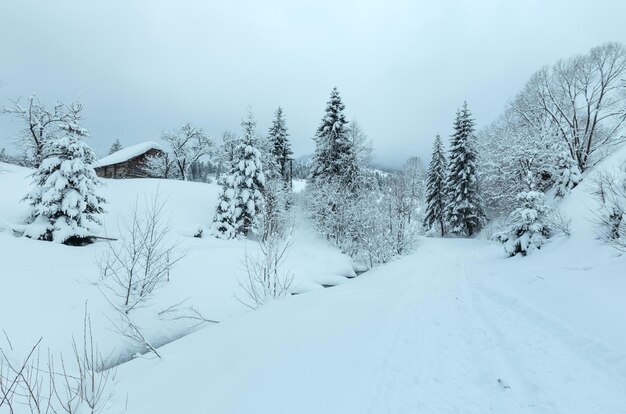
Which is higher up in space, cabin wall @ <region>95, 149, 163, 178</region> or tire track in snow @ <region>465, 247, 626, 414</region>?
cabin wall @ <region>95, 149, 163, 178</region>

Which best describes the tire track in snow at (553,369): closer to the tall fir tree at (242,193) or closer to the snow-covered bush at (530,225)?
the snow-covered bush at (530,225)

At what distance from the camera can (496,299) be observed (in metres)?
8.19

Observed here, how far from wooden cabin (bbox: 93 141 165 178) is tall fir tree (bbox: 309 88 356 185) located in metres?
26.1

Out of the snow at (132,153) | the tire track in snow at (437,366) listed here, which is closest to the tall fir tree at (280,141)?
the snow at (132,153)

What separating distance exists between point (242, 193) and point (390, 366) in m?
21.8

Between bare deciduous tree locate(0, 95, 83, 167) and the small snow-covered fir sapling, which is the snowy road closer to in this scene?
the small snow-covered fir sapling

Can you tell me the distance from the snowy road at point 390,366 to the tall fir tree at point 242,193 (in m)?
17.6

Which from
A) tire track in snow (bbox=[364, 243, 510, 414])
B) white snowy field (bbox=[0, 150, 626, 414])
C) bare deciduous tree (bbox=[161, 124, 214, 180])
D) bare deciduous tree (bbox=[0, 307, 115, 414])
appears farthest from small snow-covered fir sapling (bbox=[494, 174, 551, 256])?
bare deciduous tree (bbox=[161, 124, 214, 180])

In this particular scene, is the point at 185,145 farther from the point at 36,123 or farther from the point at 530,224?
the point at 530,224

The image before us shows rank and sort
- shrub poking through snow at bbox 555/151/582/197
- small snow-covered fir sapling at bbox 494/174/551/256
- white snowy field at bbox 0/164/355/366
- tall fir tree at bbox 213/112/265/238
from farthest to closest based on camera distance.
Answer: tall fir tree at bbox 213/112/265/238 → shrub poking through snow at bbox 555/151/582/197 → small snow-covered fir sapling at bbox 494/174/551/256 → white snowy field at bbox 0/164/355/366

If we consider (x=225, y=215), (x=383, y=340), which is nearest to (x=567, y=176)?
(x=383, y=340)

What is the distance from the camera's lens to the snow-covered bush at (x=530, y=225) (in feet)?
47.2

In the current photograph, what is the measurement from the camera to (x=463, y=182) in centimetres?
3275

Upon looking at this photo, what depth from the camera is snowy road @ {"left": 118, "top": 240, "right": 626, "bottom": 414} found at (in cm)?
345
